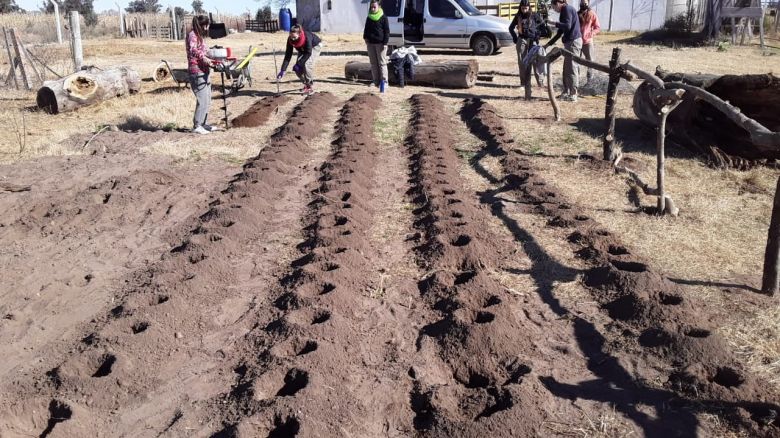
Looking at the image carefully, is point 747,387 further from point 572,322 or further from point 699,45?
point 699,45

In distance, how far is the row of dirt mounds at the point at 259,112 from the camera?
10125 mm

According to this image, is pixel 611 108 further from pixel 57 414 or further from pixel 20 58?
pixel 20 58

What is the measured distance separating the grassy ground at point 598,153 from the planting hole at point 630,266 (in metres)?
0.24

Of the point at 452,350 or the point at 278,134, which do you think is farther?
the point at 278,134

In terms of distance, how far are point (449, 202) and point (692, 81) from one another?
12.9 feet

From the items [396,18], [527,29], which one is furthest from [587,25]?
[396,18]

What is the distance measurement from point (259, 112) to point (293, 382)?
7864 mm

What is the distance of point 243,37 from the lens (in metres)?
33.2

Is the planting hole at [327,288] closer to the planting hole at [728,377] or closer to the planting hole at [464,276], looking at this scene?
the planting hole at [464,276]

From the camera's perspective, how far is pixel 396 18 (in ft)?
60.7

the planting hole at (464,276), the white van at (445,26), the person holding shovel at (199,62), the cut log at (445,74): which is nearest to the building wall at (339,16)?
the white van at (445,26)

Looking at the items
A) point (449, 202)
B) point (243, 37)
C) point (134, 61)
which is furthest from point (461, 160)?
point (243, 37)

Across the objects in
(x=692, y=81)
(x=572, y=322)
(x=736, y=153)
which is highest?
(x=692, y=81)

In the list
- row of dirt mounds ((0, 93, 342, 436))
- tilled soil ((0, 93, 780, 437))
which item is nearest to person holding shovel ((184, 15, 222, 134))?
tilled soil ((0, 93, 780, 437))
